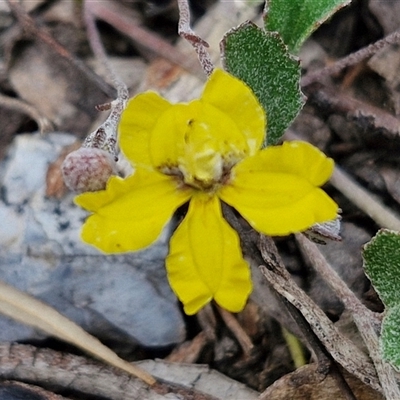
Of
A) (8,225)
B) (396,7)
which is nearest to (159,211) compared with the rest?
(8,225)

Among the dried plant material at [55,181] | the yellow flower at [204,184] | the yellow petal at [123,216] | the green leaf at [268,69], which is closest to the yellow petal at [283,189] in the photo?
the yellow flower at [204,184]

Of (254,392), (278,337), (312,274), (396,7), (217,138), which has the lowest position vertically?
(254,392)

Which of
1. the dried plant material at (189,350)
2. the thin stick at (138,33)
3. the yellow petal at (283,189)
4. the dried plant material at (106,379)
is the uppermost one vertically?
the thin stick at (138,33)

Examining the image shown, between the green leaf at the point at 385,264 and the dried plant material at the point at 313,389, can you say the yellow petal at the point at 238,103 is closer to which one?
the green leaf at the point at 385,264

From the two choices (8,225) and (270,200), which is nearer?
(270,200)

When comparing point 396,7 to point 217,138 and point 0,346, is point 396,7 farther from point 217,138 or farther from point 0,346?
point 0,346

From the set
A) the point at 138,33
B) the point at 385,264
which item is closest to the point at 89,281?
the point at 385,264
